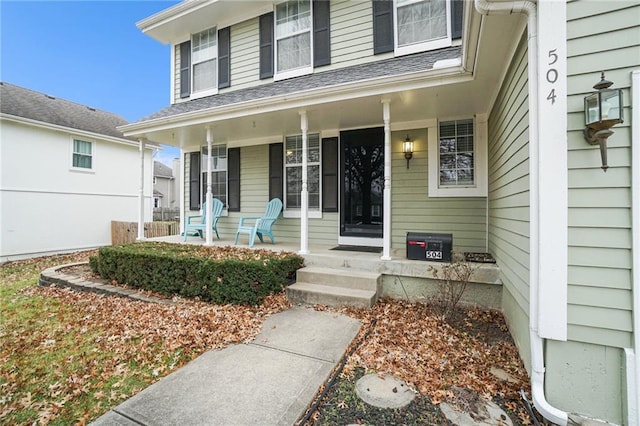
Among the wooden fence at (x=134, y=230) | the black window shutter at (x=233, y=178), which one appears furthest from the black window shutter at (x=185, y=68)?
the wooden fence at (x=134, y=230)

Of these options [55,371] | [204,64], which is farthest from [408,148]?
[204,64]

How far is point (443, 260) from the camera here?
4.03 m

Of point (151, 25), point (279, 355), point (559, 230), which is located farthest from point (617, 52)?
point (151, 25)

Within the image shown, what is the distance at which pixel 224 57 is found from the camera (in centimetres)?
698

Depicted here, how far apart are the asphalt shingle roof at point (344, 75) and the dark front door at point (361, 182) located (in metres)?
1.07

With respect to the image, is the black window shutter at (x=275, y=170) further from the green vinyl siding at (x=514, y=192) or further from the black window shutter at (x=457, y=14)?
the green vinyl siding at (x=514, y=192)

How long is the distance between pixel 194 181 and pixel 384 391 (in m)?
6.91

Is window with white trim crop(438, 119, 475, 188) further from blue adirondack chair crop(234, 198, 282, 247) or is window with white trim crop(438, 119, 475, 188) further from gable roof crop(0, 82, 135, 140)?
gable roof crop(0, 82, 135, 140)

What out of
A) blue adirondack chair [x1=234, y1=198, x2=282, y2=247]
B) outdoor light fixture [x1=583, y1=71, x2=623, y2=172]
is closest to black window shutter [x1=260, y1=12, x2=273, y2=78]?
blue adirondack chair [x1=234, y1=198, x2=282, y2=247]

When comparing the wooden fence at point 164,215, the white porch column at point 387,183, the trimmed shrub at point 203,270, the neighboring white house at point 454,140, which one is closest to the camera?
the neighboring white house at point 454,140

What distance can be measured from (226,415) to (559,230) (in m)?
2.59

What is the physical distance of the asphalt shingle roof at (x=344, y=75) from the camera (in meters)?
4.40

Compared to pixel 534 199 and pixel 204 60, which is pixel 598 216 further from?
pixel 204 60

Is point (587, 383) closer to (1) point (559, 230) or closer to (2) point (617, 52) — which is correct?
(1) point (559, 230)
